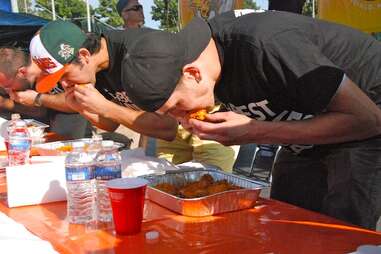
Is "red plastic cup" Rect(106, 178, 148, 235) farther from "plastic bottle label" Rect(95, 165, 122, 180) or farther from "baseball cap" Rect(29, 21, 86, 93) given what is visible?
"baseball cap" Rect(29, 21, 86, 93)

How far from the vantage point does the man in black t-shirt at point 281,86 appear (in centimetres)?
122

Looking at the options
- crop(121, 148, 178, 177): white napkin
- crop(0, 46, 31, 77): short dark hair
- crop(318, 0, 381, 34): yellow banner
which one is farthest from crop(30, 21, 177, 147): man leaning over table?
crop(318, 0, 381, 34): yellow banner

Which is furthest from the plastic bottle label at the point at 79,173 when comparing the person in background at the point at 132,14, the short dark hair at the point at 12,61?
the person in background at the point at 132,14

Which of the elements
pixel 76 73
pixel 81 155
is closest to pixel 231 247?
pixel 81 155

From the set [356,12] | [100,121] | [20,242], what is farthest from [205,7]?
[20,242]

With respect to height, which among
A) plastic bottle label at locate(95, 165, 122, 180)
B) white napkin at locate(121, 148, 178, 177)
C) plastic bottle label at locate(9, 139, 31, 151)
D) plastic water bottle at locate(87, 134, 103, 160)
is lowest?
white napkin at locate(121, 148, 178, 177)

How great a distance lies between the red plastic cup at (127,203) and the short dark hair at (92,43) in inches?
36.2

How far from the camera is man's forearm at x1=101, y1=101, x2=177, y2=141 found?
2016 millimetres

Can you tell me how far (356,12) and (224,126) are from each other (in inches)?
102

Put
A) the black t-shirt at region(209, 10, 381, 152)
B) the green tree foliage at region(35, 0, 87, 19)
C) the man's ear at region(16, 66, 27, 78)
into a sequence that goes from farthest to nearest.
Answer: the green tree foliage at region(35, 0, 87, 19), the man's ear at region(16, 66, 27, 78), the black t-shirt at region(209, 10, 381, 152)

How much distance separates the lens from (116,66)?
2.06m

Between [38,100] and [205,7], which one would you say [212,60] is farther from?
[205,7]

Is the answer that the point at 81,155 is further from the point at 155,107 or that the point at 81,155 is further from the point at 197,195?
the point at 197,195

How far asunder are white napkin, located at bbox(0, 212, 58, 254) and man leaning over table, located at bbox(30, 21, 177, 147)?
0.84 meters
